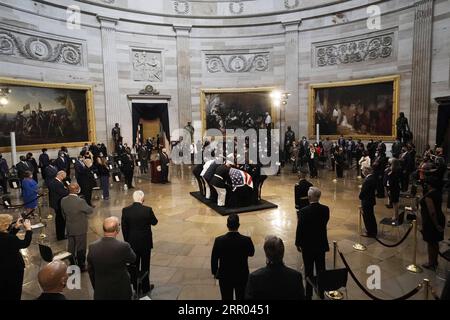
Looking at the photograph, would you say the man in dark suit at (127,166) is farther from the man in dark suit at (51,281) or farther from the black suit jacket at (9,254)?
the man in dark suit at (51,281)

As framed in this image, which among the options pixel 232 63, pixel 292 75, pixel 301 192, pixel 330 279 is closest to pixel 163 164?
pixel 301 192

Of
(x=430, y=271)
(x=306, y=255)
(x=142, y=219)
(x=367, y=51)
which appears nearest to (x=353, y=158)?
(x=367, y=51)

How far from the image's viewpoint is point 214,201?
412 inches

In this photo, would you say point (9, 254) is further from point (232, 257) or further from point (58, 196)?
point (58, 196)

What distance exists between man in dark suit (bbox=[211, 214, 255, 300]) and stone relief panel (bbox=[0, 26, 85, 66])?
17.0 m

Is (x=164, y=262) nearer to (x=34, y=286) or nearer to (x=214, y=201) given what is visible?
(x=34, y=286)

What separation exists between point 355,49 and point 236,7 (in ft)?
29.3

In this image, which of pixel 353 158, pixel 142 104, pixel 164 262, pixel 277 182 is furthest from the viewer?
pixel 142 104

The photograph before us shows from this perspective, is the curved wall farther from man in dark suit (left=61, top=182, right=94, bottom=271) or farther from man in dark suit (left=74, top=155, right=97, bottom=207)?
man in dark suit (left=61, top=182, right=94, bottom=271)

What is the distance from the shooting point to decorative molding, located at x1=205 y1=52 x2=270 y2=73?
2223cm

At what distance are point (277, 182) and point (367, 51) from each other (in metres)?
10.7

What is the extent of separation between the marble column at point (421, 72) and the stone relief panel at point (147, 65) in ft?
50.9

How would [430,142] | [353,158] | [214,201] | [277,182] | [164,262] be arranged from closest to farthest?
[164,262] → [214,201] → [277,182] → [430,142] → [353,158]

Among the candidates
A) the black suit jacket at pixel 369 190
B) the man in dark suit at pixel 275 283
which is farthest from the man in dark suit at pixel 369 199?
the man in dark suit at pixel 275 283
